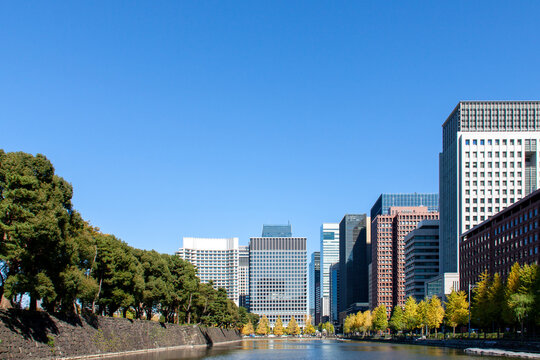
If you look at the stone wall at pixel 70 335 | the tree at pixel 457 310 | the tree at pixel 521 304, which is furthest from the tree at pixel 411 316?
the stone wall at pixel 70 335

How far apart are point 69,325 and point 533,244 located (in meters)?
109

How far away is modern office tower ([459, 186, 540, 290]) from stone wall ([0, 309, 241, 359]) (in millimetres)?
86034

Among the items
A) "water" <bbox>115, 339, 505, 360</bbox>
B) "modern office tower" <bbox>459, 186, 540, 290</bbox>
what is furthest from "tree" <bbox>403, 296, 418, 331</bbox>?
"water" <bbox>115, 339, 505, 360</bbox>

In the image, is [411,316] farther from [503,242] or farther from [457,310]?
[457,310]

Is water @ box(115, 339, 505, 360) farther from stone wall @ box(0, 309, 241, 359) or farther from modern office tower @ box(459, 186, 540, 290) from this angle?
modern office tower @ box(459, 186, 540, 290)

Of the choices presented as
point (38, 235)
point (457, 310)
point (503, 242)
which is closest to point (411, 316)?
point (503, 242)

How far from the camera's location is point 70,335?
61.7 m

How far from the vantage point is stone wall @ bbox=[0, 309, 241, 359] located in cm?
5056

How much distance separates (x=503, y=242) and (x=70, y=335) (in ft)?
408

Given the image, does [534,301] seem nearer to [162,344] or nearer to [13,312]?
[162,344]

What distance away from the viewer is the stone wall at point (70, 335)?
1991 inches

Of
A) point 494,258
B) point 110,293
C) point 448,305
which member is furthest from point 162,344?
point 494,258

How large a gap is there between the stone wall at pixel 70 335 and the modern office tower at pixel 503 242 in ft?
282

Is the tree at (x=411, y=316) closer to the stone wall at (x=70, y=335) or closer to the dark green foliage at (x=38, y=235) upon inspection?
the stone wall at (x=70, y=335)
